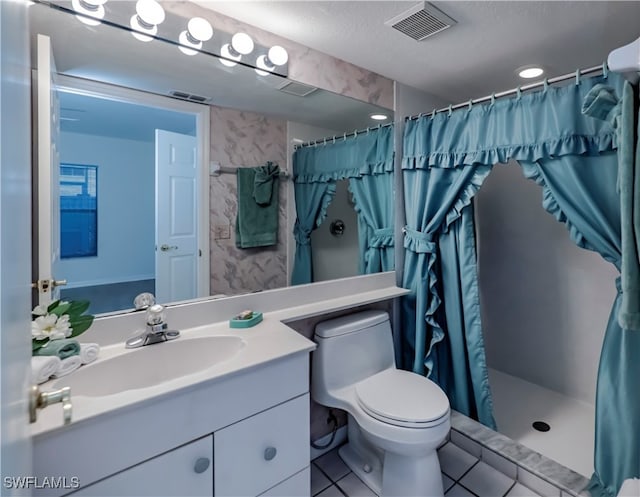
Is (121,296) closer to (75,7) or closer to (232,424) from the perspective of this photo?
(232,424)

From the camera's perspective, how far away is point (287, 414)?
113cm

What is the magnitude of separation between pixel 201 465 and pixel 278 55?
1.69 m

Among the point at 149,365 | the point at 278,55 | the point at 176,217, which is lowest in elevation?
the point at 149,365

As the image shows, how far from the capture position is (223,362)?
3.40 ft

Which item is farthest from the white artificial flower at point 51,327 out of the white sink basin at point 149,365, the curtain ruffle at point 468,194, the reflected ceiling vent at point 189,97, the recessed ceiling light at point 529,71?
the recessed ceiling light at point 529,71

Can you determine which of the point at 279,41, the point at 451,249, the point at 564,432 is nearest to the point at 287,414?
the point at 451,249

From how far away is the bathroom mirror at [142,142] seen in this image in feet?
3.75

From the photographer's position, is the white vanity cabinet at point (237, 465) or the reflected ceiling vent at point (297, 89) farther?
the reflected ceiling vent at point (297, 89)

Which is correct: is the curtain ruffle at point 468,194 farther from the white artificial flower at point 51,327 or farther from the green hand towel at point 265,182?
the white artificial flower at point 51,327

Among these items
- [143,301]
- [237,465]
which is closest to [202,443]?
[237,465]

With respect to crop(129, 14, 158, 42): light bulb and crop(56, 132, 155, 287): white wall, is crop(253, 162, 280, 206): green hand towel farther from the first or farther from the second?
crop(129, 14, 158, 42): light bulb

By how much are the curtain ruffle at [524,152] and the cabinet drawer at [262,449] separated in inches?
57.4

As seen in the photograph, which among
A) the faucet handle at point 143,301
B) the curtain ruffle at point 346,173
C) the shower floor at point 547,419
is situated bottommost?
the shower floor at point 547,419

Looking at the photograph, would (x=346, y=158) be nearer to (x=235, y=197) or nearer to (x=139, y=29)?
(x=235, y=197)
